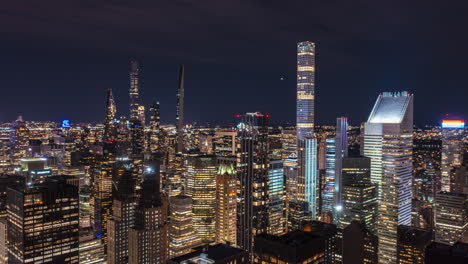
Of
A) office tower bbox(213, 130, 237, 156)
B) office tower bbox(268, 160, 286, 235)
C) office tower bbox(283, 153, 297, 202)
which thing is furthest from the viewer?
office tower bbox(213, 130, 237, 156)

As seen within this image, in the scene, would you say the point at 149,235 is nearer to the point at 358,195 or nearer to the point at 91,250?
the point at 91,250

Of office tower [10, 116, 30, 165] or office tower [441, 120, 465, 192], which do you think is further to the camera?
office tower [10, 116, 30, 165]

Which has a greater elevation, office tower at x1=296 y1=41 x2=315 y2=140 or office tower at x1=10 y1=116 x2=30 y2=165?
office tower at x1=296 y1=41 x2=315 y2=140

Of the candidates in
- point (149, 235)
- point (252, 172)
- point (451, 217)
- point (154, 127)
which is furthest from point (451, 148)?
point (154, 127)

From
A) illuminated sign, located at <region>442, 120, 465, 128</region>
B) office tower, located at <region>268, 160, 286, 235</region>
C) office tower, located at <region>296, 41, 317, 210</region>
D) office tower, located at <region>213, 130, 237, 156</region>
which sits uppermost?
office tower, located at <region>296, 41, 317, 210</region>

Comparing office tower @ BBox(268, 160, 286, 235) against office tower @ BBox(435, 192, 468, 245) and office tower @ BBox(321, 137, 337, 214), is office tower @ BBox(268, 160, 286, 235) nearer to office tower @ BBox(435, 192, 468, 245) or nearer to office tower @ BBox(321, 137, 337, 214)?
office tower @ BBox(321, 137, 337, 214)

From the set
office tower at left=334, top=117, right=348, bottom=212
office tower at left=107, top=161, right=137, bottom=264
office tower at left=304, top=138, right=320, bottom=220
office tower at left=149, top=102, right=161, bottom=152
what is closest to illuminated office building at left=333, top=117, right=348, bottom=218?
office tower at left=334, top=117, right=348, bottom=212

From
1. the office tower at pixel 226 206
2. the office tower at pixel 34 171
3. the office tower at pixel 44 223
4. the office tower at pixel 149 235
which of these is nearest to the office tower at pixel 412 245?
the office tower at pixel 226 206
